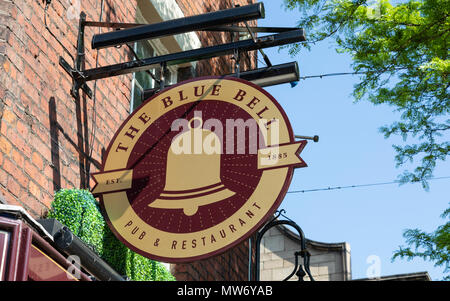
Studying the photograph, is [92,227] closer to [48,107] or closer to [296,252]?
[48,107]

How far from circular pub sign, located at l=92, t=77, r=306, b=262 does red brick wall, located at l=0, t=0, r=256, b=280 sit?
0.44 metres

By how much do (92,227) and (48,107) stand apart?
957 mm

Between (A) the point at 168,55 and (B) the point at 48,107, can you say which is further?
(A) the point at 168,55

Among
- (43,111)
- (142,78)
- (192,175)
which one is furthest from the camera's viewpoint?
(142,78)

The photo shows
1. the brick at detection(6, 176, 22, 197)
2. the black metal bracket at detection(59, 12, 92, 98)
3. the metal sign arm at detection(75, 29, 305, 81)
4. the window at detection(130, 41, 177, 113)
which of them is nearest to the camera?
the brick at detection(6, 176, 22, 197)

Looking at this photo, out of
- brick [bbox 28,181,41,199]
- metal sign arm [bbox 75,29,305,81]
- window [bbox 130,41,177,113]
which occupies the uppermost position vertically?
window [bbox 130,41,177,113]

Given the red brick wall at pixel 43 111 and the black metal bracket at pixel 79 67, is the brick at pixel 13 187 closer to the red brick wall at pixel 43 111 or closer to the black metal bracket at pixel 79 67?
the red brick wall at pixel 43 111

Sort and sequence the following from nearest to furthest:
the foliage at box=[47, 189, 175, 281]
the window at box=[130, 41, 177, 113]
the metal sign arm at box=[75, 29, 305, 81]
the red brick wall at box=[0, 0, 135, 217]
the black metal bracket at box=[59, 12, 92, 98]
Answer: the red brick wall at box=[0, 0, 135, 217], the foliage at box=[47, 189, 175, 281], the metal sign arm at box=[75, 29, 305, 81], the black metal bracket at box=[59, 12, 92, 98], the window at box=[130, 41, 177, 113]

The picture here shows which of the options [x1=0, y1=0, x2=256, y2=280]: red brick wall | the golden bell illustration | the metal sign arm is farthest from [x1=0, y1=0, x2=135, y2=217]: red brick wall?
the golden bell illustration

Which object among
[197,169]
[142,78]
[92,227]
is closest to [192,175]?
[197,169]

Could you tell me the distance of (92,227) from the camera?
16.9ft

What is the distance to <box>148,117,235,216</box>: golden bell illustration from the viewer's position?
4918 millimetres

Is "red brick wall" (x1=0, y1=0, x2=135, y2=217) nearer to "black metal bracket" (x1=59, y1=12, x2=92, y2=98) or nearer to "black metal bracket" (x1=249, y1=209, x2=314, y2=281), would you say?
"black metal bracket" (x1=59, y1=12, x2=92, y2=98)
